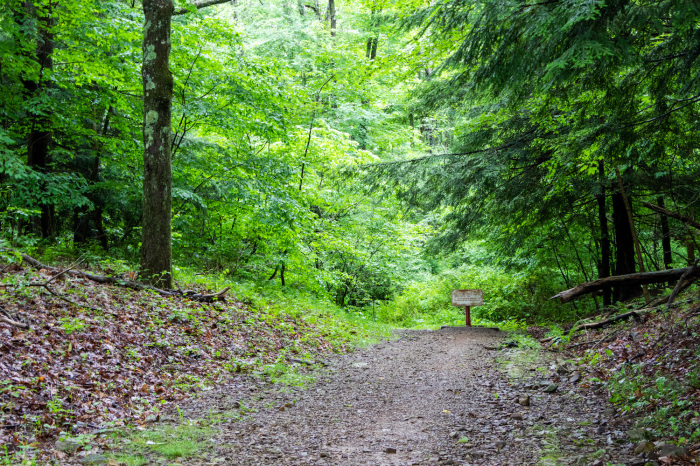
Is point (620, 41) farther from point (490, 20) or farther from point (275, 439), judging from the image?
point (275, 439)

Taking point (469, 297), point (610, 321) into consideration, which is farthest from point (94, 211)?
point (610, 321)

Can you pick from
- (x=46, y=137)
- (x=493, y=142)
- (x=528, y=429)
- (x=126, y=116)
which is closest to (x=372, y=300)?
(x=493, y=142)

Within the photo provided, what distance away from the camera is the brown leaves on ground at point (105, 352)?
12.8 feet

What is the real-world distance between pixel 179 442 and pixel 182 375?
6.18ft

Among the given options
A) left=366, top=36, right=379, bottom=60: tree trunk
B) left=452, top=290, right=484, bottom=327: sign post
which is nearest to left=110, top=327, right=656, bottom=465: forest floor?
left=452, top=290, right=484, bottom=327: sign post

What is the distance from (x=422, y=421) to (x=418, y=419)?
8 cm

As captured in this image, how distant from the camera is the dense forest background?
4.82m

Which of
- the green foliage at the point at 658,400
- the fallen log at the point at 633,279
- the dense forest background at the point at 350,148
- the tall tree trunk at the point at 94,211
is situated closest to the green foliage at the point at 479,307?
the dense forest background at the point at 350,148

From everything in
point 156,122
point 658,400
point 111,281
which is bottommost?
point 658,400

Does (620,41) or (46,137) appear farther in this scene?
(46,137)

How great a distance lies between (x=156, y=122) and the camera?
763cm

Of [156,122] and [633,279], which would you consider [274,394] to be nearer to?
[156,122]

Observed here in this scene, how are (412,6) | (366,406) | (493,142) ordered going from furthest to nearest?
(493,142), (412,6), (366,406)

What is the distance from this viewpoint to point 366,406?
528 centimetres
